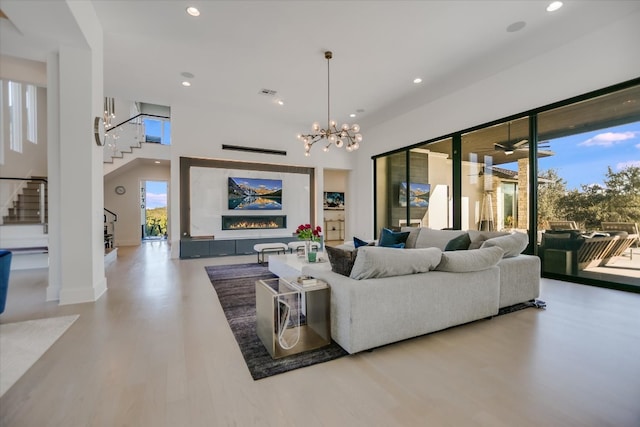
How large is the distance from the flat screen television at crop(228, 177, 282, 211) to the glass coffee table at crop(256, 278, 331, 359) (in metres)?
5.32

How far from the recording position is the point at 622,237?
3.80 metres

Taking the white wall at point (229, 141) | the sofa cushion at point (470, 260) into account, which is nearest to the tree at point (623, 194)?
the sofa cushion at point (470, 260)

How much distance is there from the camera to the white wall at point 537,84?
357 cm

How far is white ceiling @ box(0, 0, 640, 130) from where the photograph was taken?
3.24 metres

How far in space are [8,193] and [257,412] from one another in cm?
638

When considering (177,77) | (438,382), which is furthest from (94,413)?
(177,77)

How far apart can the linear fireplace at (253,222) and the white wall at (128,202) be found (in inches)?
156

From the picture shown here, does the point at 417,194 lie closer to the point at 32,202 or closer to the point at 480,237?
the point at 480,237

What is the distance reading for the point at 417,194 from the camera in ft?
23.0

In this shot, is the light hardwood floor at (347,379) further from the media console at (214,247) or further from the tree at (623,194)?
the media console at (214,247)

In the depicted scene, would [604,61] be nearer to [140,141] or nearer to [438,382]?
[438,382]

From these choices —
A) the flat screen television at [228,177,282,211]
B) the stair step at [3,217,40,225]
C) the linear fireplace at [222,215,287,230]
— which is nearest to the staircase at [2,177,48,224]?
the stair step at [3,217,40,225]

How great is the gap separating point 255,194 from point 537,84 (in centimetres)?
645

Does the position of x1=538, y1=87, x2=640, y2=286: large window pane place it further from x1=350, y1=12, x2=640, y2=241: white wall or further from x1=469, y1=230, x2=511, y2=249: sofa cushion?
x1=469, y1=230, x2=511, y2=249: sofa cushion
